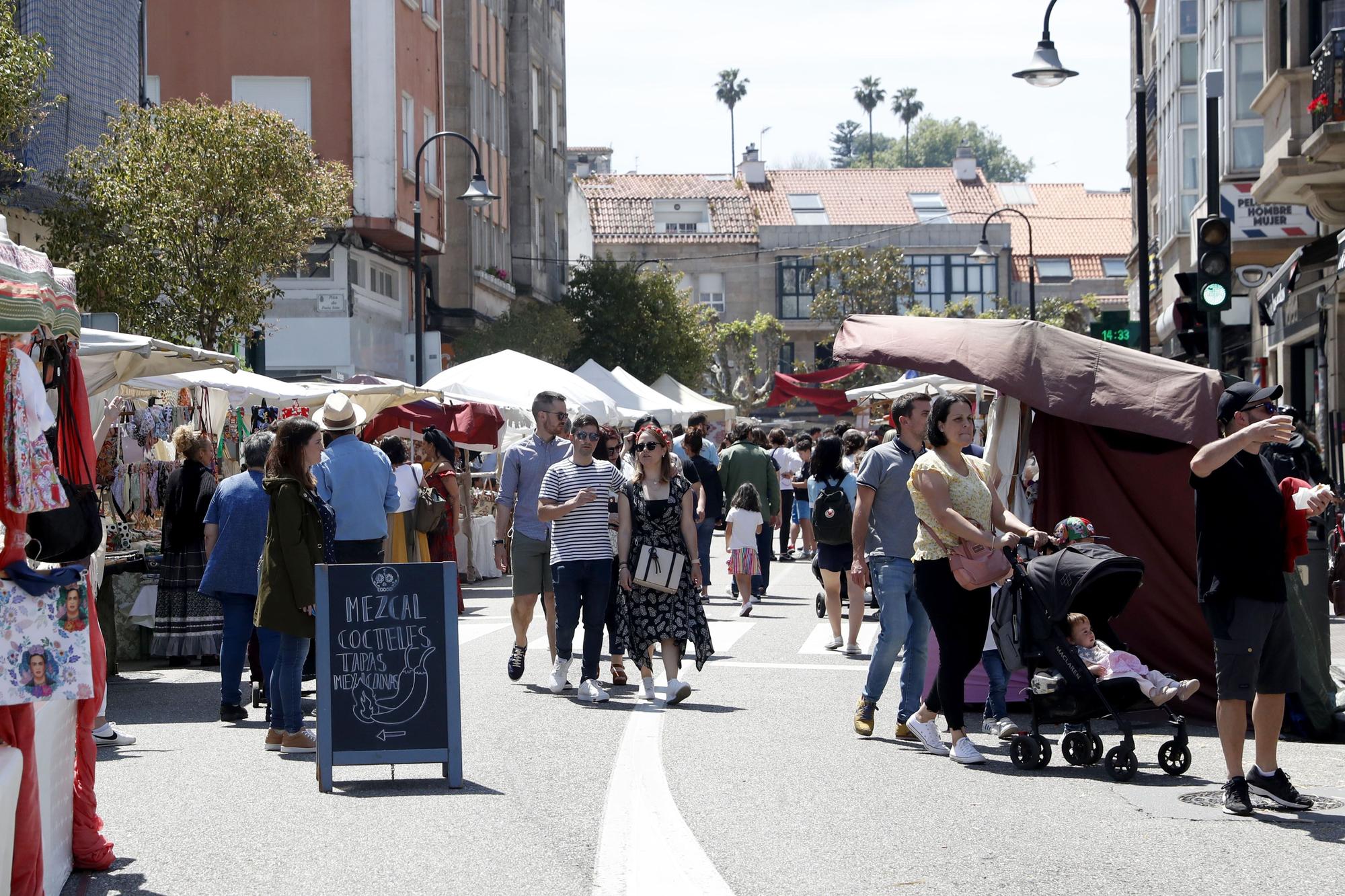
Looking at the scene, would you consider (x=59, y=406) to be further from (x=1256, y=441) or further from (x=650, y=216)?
(x=650, y=216)

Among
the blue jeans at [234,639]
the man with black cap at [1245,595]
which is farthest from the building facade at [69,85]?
the man with black cap at [1245,595]

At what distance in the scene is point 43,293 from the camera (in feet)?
20.2

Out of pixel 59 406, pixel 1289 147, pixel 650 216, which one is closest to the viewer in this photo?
pixel 59 406

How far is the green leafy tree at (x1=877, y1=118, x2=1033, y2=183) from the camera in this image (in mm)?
143750

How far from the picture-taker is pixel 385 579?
844cm

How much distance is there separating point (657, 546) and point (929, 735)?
262cm

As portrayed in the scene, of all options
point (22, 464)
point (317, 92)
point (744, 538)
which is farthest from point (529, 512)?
point (317, 92)

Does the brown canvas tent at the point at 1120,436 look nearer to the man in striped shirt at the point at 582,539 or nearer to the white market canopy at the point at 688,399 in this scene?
the man in striped shirt at the point at 582,539

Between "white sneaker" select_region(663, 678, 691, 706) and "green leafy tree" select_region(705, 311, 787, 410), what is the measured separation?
54.0 meters

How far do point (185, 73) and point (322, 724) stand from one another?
93.5 ft

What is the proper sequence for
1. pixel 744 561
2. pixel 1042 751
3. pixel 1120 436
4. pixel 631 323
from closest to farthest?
pixel 1042 751 < pixel 1120 436 < pixel 744 561 < pixel 631 323

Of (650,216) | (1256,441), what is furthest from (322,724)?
(650,216)

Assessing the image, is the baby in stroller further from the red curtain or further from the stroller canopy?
the red curtain

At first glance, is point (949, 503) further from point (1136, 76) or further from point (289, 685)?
point (1136, 76)
